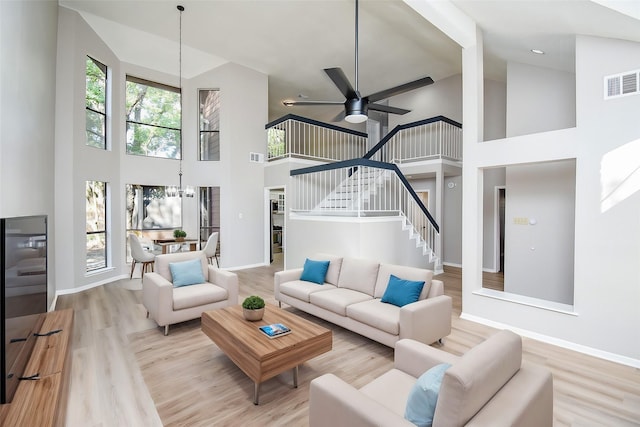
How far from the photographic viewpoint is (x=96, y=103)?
19.5 ft

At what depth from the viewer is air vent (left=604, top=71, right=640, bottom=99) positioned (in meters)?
3.02

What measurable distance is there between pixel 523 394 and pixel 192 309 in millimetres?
3518

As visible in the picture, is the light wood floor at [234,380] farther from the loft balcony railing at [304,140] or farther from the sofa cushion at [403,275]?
the loft balcony railing at [304,140]

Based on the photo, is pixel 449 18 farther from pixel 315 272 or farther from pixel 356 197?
pixel 315 272

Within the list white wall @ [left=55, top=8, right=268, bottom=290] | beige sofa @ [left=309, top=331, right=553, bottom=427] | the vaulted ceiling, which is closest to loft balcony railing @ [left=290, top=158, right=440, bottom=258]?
white wall @ [left=55, top=8, right=268, bottom=290]

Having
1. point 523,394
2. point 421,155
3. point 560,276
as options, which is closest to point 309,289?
point 523,394

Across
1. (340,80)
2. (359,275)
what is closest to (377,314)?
(359,275)

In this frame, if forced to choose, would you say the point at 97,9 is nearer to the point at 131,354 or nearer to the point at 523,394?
the point at 131,354

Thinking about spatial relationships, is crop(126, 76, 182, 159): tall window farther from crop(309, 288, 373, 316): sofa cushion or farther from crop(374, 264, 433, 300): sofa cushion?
crop(374, 264, 433, 300): sofa cushion

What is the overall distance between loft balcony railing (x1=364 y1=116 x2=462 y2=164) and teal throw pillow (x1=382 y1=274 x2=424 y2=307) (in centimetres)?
459

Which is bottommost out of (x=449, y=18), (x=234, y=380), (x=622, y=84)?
(x=234, y=380)

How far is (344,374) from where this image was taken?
2.80 meters

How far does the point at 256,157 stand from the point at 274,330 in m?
5.68

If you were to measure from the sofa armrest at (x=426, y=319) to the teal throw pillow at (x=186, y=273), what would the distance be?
2817 mm
